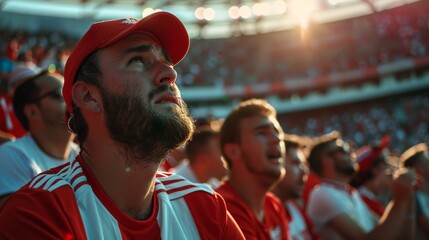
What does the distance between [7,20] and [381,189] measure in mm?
25774

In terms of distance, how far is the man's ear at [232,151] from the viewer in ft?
12.2

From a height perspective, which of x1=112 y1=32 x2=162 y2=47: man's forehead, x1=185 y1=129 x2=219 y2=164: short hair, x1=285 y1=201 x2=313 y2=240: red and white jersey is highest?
x1=112 y1=32 x2=162 y2=47: man's forehead

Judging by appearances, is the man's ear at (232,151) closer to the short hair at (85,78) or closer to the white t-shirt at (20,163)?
the white t-shirt at (20,163)

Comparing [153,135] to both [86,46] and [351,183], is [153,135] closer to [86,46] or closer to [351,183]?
[86,46]

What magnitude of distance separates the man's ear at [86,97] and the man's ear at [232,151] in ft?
5.58

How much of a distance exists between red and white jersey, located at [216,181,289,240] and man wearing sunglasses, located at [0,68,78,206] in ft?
3.44

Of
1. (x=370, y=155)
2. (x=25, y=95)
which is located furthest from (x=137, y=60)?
(x=370, y=155)

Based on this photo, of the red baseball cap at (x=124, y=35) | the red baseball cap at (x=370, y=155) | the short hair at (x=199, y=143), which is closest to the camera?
the red baseball cap at (x=124, y=35)

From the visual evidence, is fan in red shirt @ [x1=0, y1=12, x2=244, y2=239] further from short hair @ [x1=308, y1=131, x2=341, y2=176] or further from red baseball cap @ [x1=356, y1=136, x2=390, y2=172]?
red baseball cap @ [x1=356, y1=136, x2=390, y2=172]

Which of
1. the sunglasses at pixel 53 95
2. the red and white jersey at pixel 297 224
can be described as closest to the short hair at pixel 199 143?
the red and white jersey at pixel 297 224

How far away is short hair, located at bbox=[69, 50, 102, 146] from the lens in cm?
213

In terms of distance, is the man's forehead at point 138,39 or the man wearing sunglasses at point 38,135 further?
the man wearing sunglasses at point 38,135

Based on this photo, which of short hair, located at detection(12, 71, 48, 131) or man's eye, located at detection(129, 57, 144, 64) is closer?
man's eye, located at detection(129, 57, 144, 64)

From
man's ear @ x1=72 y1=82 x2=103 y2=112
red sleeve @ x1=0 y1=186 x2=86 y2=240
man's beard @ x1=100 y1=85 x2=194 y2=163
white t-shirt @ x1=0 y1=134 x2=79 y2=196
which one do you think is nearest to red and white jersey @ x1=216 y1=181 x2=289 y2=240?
white t-shirt @ x1=0 y1=134 x2=79 y2=196
